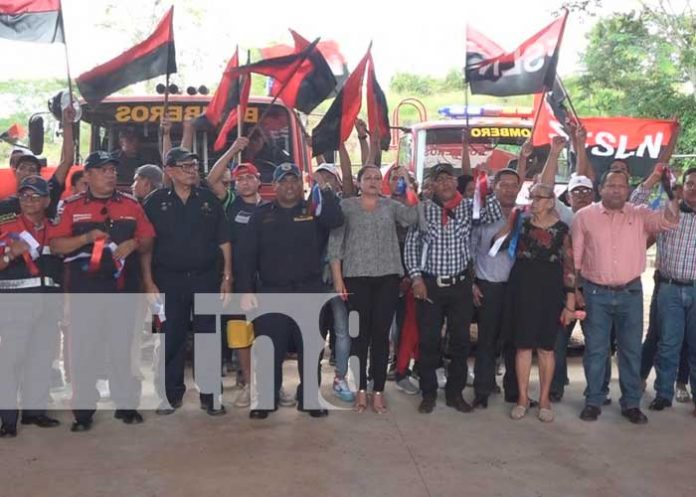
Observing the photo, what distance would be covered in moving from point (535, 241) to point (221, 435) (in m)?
2.38

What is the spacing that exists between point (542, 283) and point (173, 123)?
3.74 meters

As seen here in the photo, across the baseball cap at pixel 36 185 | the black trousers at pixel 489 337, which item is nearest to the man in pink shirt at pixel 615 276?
the black trousers at pixel 489 337

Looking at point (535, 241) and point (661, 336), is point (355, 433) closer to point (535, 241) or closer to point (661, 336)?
point (535, 241)

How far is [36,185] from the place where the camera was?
15.0ft

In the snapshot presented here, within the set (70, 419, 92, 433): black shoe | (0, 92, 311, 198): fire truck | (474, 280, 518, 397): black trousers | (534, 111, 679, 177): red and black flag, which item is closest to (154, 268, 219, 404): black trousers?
(70, 419, 92, 433): black shoe

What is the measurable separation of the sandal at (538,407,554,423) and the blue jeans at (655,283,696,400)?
866 mm

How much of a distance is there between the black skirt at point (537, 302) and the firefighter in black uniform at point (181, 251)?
1961mm

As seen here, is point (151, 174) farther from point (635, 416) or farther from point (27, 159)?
point (635, 416)

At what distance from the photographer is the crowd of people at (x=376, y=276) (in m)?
4.76

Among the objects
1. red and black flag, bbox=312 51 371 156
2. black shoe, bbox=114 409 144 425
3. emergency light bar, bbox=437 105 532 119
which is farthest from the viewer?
emergency light bar, bbox=437 105 532 119

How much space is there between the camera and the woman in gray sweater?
16.8 feet

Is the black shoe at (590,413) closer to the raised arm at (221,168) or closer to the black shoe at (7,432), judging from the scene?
the raised arm at (221,168)

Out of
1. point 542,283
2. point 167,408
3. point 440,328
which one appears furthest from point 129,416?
point 542,283

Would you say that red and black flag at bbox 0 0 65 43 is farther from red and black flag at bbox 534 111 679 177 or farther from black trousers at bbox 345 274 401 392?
red and black flag at bbox 534 111 679 177
